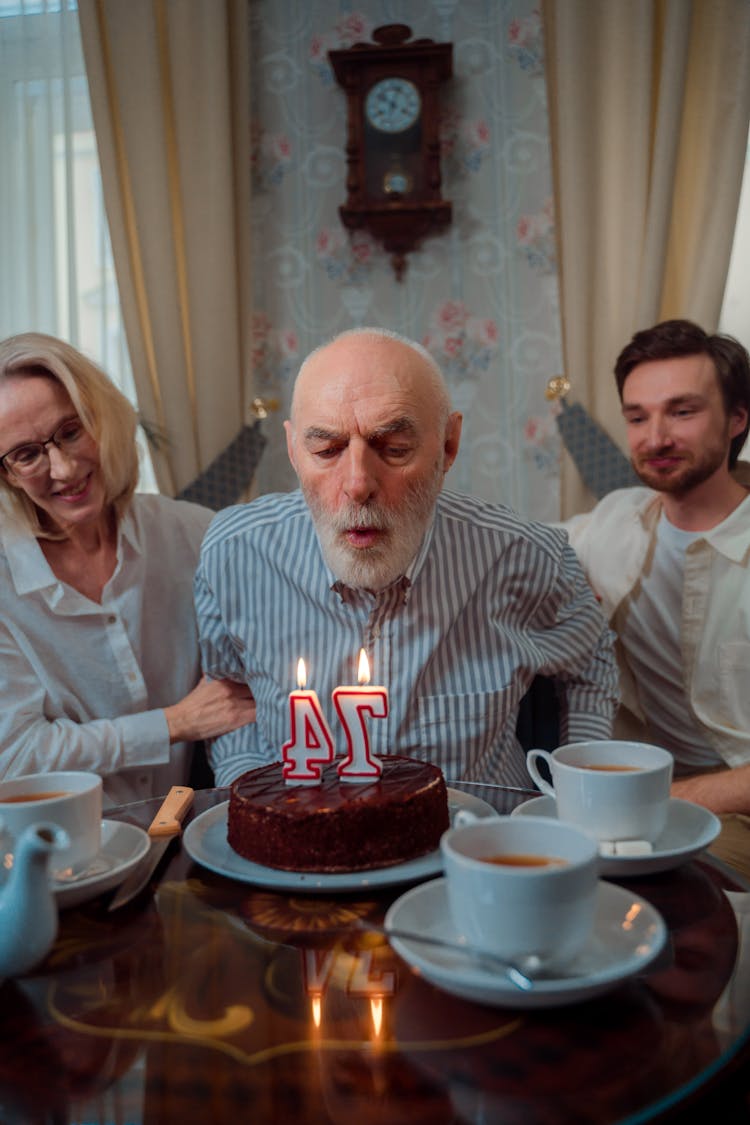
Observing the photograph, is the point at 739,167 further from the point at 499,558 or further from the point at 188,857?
the point at 188,857

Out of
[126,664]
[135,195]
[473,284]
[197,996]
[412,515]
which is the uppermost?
[135,195]

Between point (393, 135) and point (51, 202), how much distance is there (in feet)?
4.15

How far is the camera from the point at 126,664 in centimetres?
206

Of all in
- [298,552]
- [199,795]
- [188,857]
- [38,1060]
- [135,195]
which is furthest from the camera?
[135,195]

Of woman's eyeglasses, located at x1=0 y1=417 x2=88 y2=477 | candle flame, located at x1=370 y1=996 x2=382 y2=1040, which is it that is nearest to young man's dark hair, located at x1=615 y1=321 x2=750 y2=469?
woman's eyeglasses, located at x1=0 y1=417 x2=88 y2=477

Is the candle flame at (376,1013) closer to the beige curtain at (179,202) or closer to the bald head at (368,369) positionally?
the bald head at (368,369)

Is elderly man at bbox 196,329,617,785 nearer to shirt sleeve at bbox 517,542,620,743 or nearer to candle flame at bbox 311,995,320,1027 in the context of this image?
shirt sleeve at bbox 517,542,620,743

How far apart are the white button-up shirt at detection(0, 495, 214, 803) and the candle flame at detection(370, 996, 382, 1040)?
1.16m

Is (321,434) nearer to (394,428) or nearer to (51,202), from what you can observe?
(394,428)

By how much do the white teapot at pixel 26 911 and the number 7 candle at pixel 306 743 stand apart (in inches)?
14.9

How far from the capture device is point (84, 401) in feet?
→ 6.64

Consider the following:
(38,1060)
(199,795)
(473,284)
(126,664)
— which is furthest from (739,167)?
(38,1060)

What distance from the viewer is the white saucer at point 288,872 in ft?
3.54

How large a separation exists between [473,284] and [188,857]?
269 cm
